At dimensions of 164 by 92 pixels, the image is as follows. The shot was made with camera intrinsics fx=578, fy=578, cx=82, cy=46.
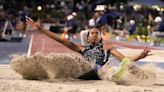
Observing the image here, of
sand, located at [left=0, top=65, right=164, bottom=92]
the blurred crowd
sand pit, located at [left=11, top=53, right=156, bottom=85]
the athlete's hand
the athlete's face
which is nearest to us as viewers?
sand, located at [left=0, top=65, right=164, bottom=92]

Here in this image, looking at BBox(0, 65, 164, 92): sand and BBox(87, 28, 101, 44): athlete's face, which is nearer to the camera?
BBox(0, 65, 164, 92): sand

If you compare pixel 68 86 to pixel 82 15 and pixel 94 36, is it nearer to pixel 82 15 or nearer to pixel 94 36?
pixel 94 36

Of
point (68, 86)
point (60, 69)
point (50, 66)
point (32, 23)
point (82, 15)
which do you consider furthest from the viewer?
point (82, 15)

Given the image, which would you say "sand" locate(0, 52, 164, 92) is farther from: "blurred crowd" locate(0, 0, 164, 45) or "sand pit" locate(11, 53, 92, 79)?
"blurred crowd" locate(0, 0, 164, 45)

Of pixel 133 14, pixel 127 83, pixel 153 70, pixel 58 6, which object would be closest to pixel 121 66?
pixel 127 83

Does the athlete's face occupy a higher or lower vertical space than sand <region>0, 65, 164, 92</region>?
higher

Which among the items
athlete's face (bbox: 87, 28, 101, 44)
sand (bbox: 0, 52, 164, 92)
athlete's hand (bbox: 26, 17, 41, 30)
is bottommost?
sand (bbox: 0, 52, 164, 92)

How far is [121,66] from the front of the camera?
30.9 feet

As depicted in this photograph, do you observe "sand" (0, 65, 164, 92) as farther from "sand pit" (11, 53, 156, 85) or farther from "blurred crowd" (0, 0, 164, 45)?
"blurred crowd" (0, 0, 164, 45)

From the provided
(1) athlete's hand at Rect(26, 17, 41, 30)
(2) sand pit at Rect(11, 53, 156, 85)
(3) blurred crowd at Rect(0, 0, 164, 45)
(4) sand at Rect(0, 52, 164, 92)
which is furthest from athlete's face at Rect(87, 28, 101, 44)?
(3) blurred crowd at Rect(0, 0, 164, 45)

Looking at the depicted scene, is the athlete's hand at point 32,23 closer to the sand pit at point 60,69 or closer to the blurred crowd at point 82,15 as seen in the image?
the sand pit at point 60,69

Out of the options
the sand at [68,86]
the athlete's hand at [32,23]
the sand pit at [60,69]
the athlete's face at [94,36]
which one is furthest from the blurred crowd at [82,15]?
the athlete's hand at [32,23]

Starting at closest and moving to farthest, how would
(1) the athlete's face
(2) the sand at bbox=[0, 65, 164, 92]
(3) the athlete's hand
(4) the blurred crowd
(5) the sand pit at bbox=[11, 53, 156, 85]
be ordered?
(2) the sand at bbox=[0, 65, 164, 92]
(3) the athlete's hand
(5) the sand pit at bbox=[11, 53, 156, 85]
(1) the athlete's face
(4) the blurred crowd

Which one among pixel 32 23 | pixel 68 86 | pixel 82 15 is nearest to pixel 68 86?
pixel 68 86
